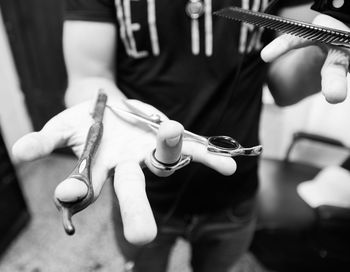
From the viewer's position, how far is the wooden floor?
A: 1.38ft

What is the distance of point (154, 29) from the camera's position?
463 mm

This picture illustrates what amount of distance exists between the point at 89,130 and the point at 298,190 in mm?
858

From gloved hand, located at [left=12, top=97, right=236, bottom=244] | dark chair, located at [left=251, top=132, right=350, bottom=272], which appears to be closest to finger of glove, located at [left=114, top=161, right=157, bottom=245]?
gloved hand, located at [left=12, top=97, right=236, bottom=244]

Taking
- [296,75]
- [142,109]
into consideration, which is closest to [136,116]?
[142,109]

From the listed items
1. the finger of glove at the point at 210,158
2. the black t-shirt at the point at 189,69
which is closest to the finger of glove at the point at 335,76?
the finger of glove at the point at 210,158

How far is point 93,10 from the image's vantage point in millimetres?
455

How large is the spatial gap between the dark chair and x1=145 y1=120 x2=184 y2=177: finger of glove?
0.72 m

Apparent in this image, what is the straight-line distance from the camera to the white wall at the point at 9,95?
132cm

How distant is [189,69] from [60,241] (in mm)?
515

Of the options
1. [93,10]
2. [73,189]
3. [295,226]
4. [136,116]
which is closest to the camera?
[73,189]

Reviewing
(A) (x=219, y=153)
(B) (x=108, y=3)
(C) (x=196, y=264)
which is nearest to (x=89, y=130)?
(A) (x=219, y=153)

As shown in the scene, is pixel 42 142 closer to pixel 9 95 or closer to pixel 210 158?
pixel 210 158

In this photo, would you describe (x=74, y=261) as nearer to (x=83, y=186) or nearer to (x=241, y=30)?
(x=83, y=186)

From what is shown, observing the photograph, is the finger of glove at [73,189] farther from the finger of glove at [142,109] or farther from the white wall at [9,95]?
the white wall at [9,95]
